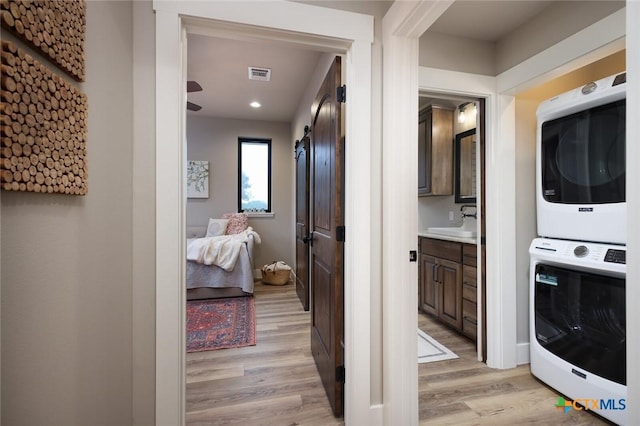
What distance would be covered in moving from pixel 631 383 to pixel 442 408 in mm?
1485

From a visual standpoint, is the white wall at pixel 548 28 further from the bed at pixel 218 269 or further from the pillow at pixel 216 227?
the pillow at pixel 216 227

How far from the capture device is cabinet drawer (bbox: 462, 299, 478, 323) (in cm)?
248

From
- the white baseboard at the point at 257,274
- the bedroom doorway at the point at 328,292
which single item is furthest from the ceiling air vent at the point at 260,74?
the white baseboard at the point at 257,274

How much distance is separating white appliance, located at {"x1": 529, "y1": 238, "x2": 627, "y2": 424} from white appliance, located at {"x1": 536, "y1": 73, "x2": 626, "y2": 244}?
0.11 m

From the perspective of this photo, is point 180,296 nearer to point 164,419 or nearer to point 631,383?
point 164,419

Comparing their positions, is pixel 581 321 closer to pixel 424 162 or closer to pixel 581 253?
pixel 581 253

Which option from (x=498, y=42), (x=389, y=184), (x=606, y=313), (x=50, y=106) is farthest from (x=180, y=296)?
(x=498, y=42)

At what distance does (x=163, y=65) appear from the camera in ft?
4.19

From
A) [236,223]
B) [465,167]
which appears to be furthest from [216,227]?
[465,167]

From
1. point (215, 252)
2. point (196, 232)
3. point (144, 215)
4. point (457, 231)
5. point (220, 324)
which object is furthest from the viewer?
point (196, 232)

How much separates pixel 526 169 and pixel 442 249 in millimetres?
1010

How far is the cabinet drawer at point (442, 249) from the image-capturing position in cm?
266

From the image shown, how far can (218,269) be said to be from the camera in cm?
378

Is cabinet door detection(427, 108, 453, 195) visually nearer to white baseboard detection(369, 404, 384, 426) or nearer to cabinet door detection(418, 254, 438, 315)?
cabinet door detection(418, 254, 438, 315)
